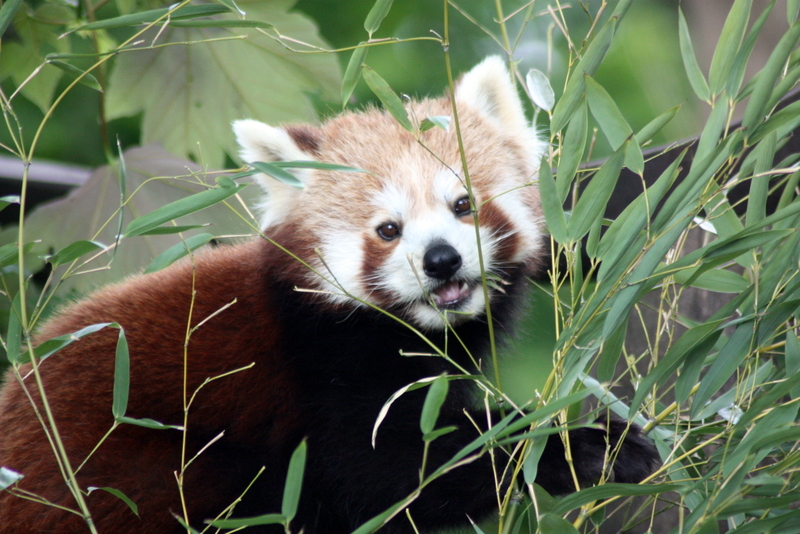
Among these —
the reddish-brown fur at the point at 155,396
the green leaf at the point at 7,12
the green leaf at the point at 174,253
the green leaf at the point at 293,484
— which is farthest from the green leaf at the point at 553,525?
the green leaf at the point at 7,12

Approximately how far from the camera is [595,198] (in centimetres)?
112

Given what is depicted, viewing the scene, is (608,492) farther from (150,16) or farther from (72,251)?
(150,16)

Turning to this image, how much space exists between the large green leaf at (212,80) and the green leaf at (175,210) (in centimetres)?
102

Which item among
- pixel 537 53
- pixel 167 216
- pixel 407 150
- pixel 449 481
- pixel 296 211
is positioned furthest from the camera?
pixel 537 53

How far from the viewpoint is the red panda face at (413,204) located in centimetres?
185

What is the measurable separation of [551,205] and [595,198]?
68 mm

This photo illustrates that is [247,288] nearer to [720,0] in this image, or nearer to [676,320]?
[676,320]

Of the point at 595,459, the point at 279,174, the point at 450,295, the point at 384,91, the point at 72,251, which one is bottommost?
the point at 595,459

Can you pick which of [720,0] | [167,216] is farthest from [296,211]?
[720,0]

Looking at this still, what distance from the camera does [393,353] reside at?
1.91m

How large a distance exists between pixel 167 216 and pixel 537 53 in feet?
12.5

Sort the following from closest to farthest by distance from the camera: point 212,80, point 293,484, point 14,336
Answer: point 293,484
point 14,336
point 212,80

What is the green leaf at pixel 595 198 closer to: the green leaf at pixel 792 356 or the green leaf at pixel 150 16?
the green leaf at pixel 792 356

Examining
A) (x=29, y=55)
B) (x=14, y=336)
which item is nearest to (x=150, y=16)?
(x=14, y=336)
